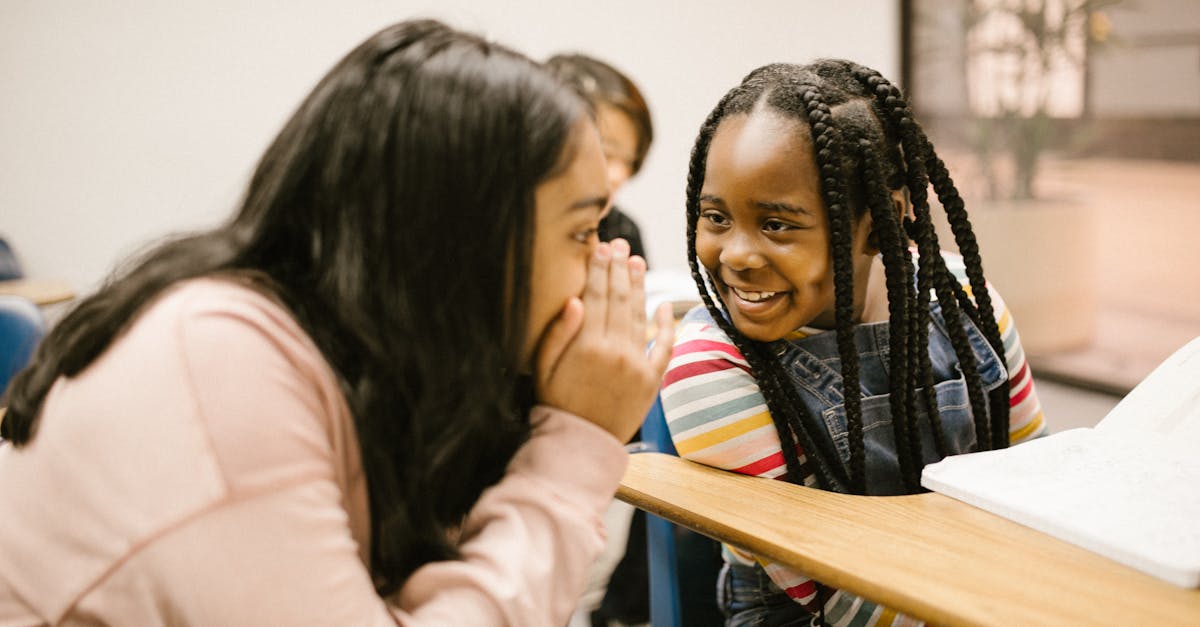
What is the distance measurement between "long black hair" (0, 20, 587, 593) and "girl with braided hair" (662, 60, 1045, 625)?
406 millimetres

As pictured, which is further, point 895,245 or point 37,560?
point 895,245

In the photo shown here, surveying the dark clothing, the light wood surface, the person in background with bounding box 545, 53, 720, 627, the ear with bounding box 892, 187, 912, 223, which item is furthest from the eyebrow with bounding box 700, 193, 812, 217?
the light wood surface

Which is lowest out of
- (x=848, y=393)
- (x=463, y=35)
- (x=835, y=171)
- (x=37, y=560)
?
(x=848, y=393)

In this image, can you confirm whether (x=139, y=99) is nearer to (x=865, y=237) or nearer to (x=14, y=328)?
(x=14, y=328)

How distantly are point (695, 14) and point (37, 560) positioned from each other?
10.5ft

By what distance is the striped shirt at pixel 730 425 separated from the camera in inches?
42.4

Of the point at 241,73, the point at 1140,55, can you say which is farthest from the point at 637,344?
the point at 241,73

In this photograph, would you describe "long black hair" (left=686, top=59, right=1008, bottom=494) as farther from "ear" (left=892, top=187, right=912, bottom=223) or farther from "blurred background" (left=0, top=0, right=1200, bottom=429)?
"blurred background" (left=0, top=0, right=1200, bottom=429)

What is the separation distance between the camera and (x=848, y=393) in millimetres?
1141

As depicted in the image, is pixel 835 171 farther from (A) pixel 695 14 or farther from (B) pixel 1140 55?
(A) pixel 695 14

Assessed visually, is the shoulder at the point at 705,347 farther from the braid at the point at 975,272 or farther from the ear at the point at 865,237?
the braid at the point at 975,272

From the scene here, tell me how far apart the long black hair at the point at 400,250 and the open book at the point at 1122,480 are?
486 millimetres

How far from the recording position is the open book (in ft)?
2.59

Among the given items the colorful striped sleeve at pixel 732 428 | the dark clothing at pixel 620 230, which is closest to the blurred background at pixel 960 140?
the dark clothing at pixel 620 230
